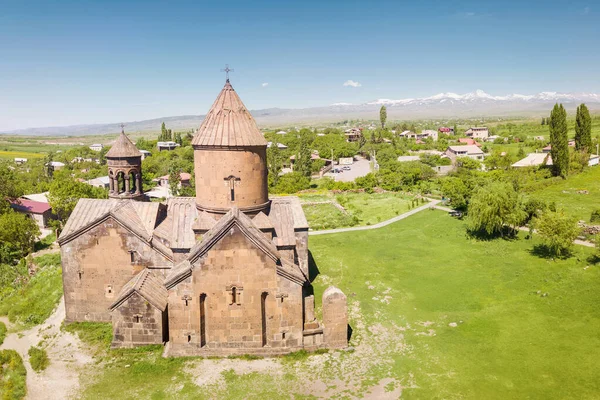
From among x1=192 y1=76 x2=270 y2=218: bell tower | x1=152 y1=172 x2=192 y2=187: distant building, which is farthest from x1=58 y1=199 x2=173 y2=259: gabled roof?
x1=152 y1=172 x2=192 y2=187: distant building

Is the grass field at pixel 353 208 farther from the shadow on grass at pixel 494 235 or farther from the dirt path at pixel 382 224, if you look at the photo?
the shadow on grass at pixel 494 235

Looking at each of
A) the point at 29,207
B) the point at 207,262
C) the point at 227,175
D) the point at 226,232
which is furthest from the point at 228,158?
the point at 29,207

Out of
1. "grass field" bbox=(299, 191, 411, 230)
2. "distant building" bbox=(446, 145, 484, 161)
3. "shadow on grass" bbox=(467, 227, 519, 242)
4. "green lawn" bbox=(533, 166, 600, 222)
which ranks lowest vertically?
"shadow on grass" bbox=(467, 227, 519, 242)

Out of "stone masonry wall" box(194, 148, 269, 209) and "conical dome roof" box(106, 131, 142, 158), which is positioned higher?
"conical dome roof" box(106, 131, 142, 158)

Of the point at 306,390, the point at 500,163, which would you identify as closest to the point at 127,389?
the point at 306,390

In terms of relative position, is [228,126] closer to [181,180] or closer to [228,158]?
[228,158]

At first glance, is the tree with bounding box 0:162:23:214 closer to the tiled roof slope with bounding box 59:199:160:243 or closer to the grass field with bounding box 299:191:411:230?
the tiled roof slope with bounding box 59:199:160:243

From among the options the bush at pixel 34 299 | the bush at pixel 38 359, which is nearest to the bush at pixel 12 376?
the bush at pixel 38 359
